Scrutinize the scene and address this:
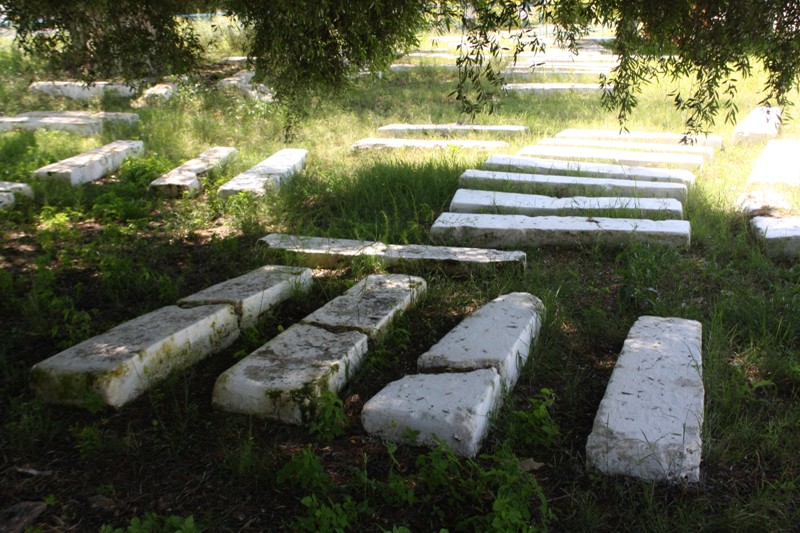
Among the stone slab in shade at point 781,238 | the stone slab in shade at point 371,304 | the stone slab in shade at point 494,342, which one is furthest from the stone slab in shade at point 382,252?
the stone slab in shade at point 781,238

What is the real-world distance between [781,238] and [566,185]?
190 cm

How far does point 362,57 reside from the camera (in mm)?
4797

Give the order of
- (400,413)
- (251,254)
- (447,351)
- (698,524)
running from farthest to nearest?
(251,254), (447,351), (400,413), (698,524)

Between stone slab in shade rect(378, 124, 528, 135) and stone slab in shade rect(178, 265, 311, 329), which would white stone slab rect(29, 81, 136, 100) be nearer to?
stone slab in shade rect(378, 124, 528, 135)

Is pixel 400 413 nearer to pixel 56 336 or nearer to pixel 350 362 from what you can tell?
pixel 350 362

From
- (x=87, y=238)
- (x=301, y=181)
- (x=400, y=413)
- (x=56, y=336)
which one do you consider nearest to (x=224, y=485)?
(x=400, y=413)

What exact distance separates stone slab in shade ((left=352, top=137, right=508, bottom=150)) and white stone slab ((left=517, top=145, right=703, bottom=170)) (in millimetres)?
482

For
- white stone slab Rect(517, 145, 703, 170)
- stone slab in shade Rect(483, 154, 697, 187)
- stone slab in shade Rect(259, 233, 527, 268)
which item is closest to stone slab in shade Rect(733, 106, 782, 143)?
white stone slab Rect(517, 145, 703, 170)

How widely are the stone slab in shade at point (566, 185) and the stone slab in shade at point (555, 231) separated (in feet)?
2.89

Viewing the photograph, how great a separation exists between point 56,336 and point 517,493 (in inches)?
110

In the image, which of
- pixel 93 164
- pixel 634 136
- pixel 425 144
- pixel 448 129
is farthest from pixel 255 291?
pixel 634 136

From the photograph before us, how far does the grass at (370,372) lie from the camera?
2590 millimetres

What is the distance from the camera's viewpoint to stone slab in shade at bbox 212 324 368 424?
3111 mm

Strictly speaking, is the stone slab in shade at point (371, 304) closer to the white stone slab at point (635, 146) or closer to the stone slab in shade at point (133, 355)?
the stone slab in shade at point (133, 355)
